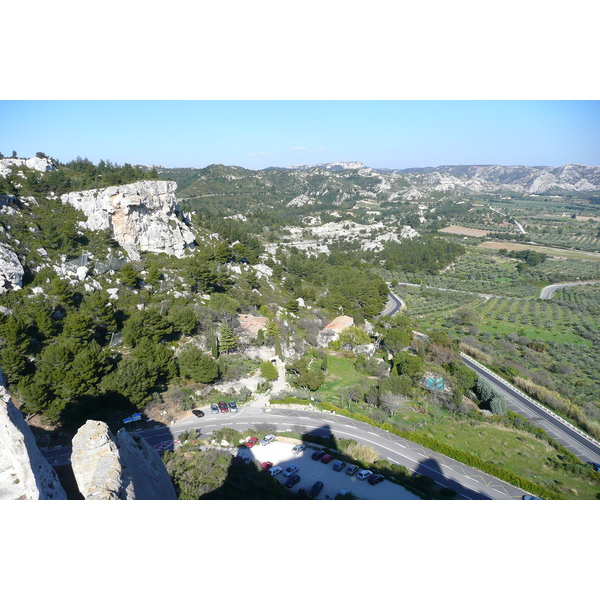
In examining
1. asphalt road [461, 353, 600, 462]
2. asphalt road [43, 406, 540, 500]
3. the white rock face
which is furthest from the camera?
the white rock face

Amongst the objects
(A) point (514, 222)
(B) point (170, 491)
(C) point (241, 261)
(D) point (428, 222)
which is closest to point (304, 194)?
(D) point (428, 222)

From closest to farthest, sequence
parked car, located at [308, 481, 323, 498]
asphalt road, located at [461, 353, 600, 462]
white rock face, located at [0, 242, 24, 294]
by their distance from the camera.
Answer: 1. parked car, located at [308, 481, 323, 498]
2. asphalt road, located at [461, 353, 600, 462]
3. white rock face, located at [0, 242, 24, 294]

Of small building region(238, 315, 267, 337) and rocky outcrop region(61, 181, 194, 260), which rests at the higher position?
rocky outcrop region(61, 181, 194, 260)

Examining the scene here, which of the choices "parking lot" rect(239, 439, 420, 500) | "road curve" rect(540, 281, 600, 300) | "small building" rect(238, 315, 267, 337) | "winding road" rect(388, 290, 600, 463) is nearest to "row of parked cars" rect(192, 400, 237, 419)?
"parking lot" rect(239, 439, 420, 500)

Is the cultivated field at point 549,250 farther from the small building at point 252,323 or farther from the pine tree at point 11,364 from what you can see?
the pine tree at point 11,364

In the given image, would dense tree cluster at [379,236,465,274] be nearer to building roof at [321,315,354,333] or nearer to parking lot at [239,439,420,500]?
building roof at [321,315,354,333]

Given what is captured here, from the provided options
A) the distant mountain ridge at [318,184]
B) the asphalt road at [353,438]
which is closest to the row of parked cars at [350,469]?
the asphalt road at [353,438]

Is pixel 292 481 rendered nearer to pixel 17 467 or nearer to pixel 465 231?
pixel 17 467

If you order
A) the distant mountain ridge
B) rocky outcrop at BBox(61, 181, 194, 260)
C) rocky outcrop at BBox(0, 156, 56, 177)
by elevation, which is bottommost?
rocky outcrop at BBox(61, 181, 194, 260)
